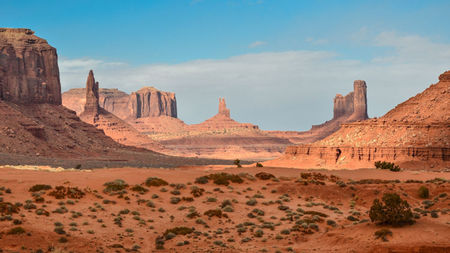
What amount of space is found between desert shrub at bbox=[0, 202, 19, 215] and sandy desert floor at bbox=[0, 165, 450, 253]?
1.6 inches

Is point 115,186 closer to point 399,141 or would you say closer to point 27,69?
point 399,141

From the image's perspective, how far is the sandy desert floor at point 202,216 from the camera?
79.4 ft

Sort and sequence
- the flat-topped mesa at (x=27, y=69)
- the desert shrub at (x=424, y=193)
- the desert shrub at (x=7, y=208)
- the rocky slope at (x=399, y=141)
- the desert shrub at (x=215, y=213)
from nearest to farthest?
the desert shrub at (x=7, y=208)
the desert shrub at (x=215, y=213)
the desert shrub at (x=424, y=193)
the rocky slope at (x=399, y=141)
the flat-topped mesa at (x=27, y=69)

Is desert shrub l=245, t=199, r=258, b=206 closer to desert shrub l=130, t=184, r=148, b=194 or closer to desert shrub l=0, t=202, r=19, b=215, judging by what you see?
desert shrub l=130, t=184, r=148, b=194

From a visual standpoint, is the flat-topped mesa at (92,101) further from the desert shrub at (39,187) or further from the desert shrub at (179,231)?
the desert shrub at (179,231)

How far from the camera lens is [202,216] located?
30.4m

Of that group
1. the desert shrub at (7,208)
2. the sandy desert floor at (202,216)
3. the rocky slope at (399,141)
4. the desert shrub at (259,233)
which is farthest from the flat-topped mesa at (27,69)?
the desert shrub at (259,233)

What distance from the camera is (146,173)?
4212cm

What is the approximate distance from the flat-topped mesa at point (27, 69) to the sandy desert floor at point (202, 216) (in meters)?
87.3

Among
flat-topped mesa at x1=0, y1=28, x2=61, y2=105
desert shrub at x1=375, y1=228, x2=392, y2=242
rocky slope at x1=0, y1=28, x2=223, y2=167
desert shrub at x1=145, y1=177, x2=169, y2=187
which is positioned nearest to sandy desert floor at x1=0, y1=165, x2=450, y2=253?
desert shrub at x1=145, y1=177, x2=169, y2=187

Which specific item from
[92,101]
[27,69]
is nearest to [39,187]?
[27,69]

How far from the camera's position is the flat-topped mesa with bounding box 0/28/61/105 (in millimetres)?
123938

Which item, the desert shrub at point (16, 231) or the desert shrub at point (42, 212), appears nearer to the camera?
the desert shrub at point (16, 231)

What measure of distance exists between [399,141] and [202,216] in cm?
4643
